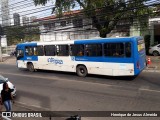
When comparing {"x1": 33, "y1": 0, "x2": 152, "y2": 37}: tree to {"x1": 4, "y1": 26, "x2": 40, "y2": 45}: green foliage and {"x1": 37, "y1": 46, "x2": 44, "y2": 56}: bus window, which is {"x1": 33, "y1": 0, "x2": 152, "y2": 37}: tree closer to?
→ {"x1": 4, "y1": 26, "x2": 40, "y2": 45}: green foliage

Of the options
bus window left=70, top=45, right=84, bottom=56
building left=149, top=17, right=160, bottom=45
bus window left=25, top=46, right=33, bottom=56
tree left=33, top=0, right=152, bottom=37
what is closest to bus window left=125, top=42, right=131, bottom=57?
bus window left=70, top=45, right=84, bottom=56

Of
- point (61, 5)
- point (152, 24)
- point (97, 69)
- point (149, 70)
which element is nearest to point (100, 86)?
point (97, 69)

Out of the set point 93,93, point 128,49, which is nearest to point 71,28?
point 128,49

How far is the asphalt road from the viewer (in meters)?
8.94

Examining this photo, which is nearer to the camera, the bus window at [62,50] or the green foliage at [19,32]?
the bus window at [62,50]

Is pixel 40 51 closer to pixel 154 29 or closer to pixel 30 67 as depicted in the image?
pixel 30 67

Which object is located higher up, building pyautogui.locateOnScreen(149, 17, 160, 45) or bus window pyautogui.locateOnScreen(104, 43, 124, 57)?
building pyautogui.locateOnScreen(149, 17, 160, 45)

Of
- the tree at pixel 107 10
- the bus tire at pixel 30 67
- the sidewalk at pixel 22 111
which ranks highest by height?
the tree at pixel 107 10

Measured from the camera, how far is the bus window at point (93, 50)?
14.1 meters

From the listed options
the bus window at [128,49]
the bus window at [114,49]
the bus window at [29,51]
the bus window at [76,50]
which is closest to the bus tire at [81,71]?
the bus window at [76,50]

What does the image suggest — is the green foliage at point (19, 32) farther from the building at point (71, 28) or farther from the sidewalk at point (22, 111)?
the sidewalk at point (22, 111)

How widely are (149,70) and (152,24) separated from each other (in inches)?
486

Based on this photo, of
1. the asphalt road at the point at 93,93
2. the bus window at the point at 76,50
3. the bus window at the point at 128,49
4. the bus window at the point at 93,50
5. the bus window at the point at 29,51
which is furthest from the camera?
the bus window at the point at 29,51

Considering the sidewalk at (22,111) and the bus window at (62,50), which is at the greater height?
the bus window at (62,50)
